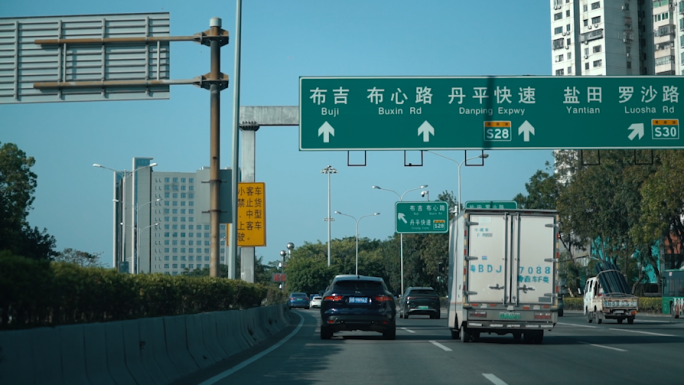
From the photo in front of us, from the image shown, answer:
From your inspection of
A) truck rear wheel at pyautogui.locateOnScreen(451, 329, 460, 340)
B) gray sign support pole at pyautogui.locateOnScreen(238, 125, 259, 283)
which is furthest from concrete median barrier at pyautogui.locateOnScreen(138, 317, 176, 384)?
gray sign support pole at pyautogui.locateOnScreen(238, 125, 259, 283)

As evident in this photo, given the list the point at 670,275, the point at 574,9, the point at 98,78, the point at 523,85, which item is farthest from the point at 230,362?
the point at 574,9

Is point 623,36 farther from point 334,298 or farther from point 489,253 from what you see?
point 334,298

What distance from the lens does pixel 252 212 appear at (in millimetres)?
25859

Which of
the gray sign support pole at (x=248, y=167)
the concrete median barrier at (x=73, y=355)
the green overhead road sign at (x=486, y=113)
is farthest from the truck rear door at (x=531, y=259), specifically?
the concrete median barrier at (x=73, y=355)

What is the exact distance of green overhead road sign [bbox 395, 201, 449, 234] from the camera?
47719mm

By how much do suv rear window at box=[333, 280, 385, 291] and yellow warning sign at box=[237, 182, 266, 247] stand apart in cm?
519

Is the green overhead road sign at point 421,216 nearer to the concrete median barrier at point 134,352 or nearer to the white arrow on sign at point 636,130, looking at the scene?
the white arrow on sign at point 636,130

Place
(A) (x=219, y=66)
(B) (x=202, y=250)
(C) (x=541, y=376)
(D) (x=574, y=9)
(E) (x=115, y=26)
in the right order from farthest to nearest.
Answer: (B) (x=202, y=250)
(D) (x=574, y=9)
(A) (x=219, y=66)
(E) (x=115, y=26)
(C) (x=541, y=376)

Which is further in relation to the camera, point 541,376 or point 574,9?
point 574,9

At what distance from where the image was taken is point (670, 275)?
4353 centimetres

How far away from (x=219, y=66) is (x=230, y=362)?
7271mm

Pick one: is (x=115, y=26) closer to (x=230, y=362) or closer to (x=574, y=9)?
(x=230, y=362)

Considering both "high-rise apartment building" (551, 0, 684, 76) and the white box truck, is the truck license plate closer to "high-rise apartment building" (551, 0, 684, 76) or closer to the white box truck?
the white box truck

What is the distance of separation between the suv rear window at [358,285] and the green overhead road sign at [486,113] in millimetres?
3920
